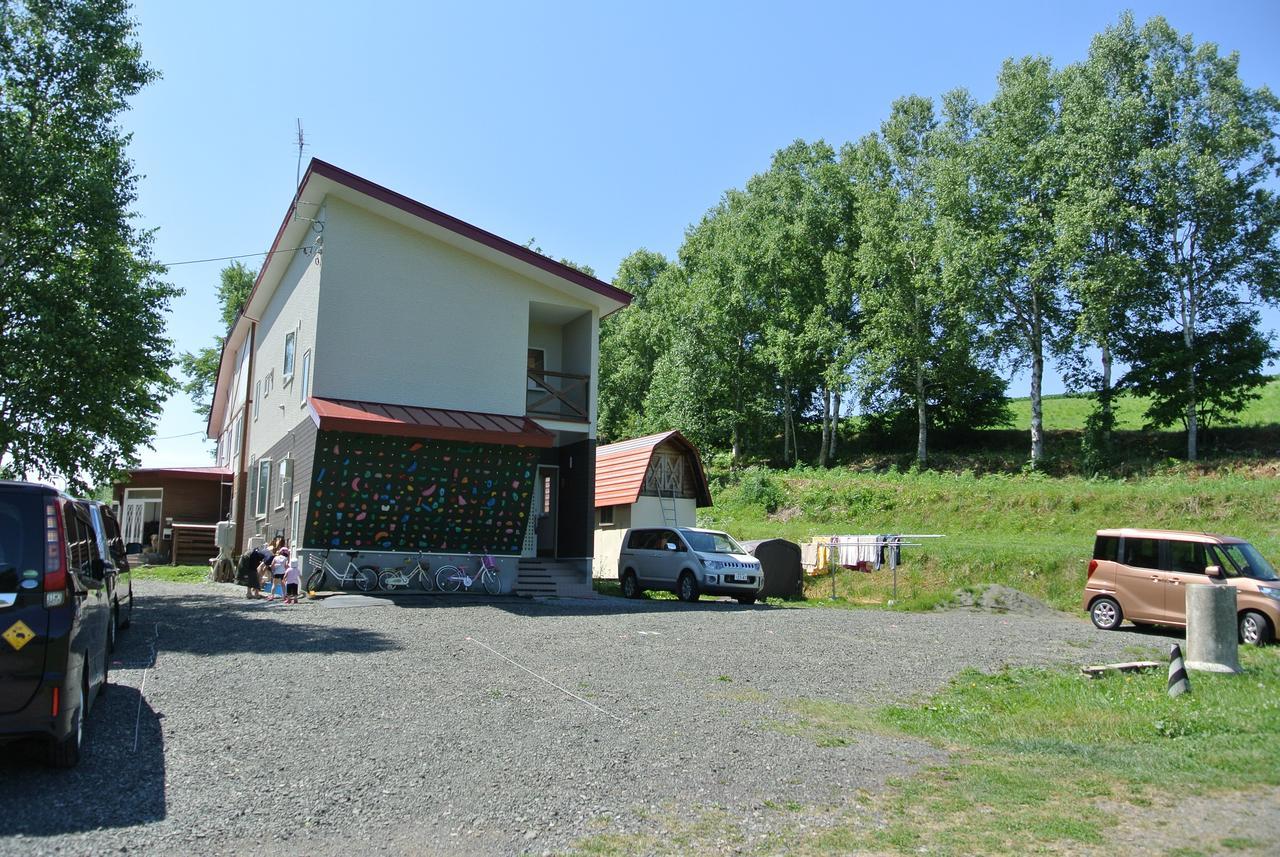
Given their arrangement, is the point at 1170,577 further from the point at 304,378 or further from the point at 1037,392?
the point at 1037,392

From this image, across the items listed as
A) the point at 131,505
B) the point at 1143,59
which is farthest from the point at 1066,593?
the point at 131,505

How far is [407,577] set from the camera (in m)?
18.0

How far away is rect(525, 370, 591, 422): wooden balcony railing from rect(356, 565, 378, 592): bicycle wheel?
506 cm

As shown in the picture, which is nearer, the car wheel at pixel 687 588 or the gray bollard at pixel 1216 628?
the gray bollard at pixel 1216 628

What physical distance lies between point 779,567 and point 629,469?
6.26 m

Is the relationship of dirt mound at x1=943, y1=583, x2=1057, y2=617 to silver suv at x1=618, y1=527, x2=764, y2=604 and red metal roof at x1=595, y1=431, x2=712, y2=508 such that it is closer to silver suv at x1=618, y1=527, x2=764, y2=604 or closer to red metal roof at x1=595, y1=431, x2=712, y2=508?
silver suv at x1=618, y1=527, x2=764, y2=604

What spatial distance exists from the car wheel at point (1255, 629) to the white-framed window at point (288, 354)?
63.4 feet

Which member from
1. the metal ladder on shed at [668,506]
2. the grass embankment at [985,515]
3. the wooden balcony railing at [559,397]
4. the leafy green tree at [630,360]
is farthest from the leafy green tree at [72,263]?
the leafy green tree at [630,360]

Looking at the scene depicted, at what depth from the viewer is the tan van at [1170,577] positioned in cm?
1454

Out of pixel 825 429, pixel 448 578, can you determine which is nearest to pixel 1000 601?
pixel 448 578

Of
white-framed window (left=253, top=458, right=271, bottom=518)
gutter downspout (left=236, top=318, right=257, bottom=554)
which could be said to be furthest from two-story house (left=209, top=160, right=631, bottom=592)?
gutter downspout (left=236, top=318, right=257, bottom=554)

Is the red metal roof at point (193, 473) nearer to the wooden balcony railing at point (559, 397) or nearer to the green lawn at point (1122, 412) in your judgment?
the wooden balcony railing at point (559, 397)

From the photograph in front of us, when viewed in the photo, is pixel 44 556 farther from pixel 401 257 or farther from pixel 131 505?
pixel 131 505

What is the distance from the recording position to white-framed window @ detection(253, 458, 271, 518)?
22.6 meters
